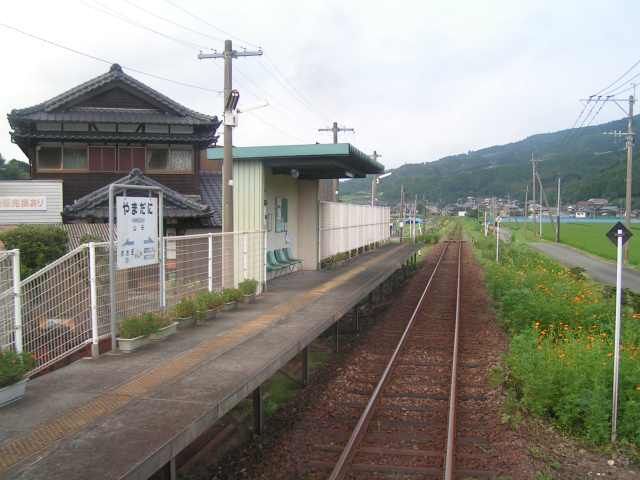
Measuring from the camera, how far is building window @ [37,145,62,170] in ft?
64.6

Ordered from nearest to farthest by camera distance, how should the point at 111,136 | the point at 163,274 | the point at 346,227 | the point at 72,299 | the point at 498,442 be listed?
the point at 498,442 → the point at 72,299 → the point at 163,274 → the point at 111,136 → the point at 346,227

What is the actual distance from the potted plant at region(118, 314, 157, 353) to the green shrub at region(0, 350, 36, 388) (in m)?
1.63

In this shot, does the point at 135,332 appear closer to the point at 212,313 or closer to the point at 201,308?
the point at 201,308

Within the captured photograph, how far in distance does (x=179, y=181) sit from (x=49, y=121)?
4375 mm

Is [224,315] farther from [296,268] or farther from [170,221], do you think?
[170,221]

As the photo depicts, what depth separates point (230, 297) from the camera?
988cm

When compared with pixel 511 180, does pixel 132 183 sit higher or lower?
lower

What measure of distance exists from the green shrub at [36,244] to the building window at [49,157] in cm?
973

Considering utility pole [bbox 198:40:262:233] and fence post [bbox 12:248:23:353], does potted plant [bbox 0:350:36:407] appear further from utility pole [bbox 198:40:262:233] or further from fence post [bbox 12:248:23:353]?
utility pole [bbox 198:40:262:233]

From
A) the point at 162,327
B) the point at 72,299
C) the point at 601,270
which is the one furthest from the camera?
the point at 601,270

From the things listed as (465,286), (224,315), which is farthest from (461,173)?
(224,315)

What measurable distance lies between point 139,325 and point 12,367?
2.14 meters

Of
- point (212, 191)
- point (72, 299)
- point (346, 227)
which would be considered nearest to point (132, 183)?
point (212, 191)

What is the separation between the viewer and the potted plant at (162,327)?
7324 mm
